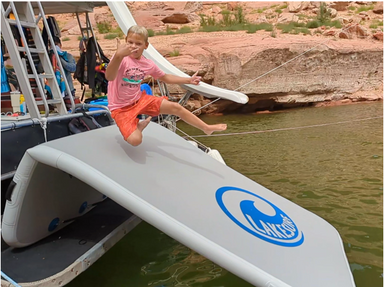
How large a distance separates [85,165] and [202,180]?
4.12 ft

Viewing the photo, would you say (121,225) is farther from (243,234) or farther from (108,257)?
(243,234)

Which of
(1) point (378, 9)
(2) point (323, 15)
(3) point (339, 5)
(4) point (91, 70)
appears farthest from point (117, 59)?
(3) point (339, 5)

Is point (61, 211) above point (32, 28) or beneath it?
beneath

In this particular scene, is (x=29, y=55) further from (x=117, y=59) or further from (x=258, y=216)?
(x=258, y=216)

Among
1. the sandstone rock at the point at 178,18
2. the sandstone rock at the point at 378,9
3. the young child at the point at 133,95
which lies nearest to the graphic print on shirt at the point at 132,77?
the young child at the point at 133,95

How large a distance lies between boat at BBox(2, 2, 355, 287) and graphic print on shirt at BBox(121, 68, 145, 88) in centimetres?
58

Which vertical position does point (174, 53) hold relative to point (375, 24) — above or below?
above

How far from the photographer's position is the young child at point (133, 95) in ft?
10.7

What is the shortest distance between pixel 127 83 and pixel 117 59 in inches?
15.5

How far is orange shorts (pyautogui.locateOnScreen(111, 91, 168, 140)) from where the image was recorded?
3439 mm

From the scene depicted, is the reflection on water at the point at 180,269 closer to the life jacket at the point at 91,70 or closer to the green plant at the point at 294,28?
the life jacket at the point at 91,70

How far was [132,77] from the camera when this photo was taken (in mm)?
3480

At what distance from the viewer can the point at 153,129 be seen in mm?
4516

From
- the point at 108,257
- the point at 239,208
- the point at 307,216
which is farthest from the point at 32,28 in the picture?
the point at 307,216
